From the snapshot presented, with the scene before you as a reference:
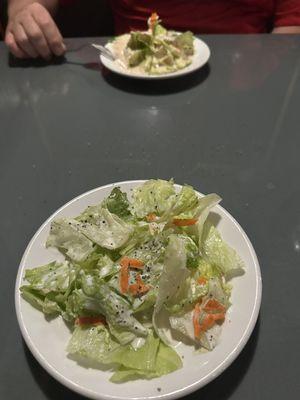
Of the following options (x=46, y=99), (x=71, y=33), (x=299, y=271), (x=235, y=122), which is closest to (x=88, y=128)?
(x=46, y=99)

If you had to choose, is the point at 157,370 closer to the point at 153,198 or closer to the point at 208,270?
the point at 208,270

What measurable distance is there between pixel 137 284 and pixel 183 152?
0.57 metres

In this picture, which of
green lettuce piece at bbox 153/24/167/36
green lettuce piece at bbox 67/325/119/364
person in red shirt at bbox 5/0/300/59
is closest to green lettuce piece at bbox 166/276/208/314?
green lettuce piece at bbox 67/325/119/364

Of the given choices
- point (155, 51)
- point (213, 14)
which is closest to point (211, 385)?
point (155, 51)

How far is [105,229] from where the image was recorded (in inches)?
32.8

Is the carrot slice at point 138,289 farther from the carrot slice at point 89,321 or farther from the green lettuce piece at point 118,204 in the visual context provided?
the green lettuce piece at point 118,204

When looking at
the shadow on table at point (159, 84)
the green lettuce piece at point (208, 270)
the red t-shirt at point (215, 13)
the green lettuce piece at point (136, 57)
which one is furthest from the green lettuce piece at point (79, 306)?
the red t-shirt at point (215, 13)

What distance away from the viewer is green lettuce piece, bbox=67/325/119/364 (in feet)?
2.22

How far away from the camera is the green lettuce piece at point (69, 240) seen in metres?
0.83

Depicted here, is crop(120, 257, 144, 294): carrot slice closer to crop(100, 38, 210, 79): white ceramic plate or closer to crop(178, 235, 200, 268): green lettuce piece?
crop(178, 235, 200, 268): green lettuce piece

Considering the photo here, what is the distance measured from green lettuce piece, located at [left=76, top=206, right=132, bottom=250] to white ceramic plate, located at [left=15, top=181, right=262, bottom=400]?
4.6 inches

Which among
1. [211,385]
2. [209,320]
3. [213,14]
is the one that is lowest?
[211,385]

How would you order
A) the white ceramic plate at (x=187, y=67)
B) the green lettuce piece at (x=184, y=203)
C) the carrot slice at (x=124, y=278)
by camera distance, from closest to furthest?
the carrot slice at (x=124, y=278) → the green lettuce piece at (x=184, y=203) → the white ceramic plate at (x=187, y=67)

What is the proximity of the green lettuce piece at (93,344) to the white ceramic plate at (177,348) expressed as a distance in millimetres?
18
